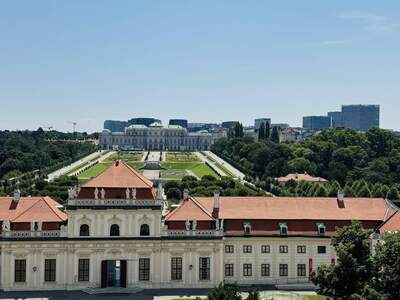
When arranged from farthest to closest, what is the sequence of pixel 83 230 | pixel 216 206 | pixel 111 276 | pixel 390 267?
pixel 216 206
pixel 111 276
pixel 83 230
pixel 390 267

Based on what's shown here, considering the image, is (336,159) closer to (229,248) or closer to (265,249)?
(265,249)

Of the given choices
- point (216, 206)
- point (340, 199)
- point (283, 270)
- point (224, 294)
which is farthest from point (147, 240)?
point (340, 199)

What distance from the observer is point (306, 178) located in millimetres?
135500

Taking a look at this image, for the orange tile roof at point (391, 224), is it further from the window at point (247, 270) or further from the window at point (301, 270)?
the window at point (247, 270)

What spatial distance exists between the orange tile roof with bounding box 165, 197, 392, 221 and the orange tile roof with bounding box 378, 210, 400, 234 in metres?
1.85

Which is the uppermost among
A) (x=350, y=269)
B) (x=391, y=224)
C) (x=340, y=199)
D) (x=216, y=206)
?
(x=340, y=199)

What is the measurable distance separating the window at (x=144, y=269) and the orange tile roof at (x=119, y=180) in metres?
6.81

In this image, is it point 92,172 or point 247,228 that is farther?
point 92,172

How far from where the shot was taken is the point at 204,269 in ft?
191

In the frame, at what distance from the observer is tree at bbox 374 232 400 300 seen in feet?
137

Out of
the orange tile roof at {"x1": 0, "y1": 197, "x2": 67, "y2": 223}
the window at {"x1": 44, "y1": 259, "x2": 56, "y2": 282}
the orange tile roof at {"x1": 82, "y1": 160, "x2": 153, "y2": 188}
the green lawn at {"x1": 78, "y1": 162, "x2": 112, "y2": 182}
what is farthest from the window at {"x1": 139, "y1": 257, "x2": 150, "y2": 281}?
the green lawn at {"x1": 78, "y1": 162, "x2": 112, "y2": 182}

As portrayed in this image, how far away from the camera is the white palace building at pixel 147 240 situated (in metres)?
56.5

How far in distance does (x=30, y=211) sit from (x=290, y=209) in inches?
970

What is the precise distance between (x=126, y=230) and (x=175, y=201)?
1585 inches
